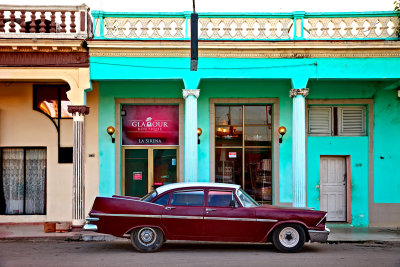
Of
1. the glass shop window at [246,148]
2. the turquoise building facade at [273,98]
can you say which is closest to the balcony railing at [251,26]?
the turquoise building facade at [273,98]

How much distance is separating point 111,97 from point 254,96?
14.0 ft

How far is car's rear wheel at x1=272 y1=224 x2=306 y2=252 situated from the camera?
407 inches

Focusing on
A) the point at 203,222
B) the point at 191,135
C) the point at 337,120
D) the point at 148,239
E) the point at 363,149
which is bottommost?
the point at 148,239

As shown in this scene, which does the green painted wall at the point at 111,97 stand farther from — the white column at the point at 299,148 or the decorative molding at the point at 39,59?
the white column at the point at 299,148

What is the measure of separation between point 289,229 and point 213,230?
1.57 meters

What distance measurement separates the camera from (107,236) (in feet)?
40.4

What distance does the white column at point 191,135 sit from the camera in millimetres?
13555

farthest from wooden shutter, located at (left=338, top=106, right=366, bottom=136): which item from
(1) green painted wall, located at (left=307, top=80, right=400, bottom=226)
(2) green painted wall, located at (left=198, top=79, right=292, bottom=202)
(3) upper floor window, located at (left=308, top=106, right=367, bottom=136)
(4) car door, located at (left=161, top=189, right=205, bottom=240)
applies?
(4) car door, located at (left=161, top=189, right=205, bottom=240)

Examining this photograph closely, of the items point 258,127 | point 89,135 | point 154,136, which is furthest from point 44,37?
point 258,127

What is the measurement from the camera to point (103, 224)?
1030 centimetres

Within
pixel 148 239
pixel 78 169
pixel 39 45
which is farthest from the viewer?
pixel 78 169

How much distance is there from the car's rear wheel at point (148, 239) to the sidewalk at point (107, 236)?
215 cm

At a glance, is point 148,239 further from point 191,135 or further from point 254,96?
point 254,96

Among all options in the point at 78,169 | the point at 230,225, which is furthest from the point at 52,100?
the point at 230,225
